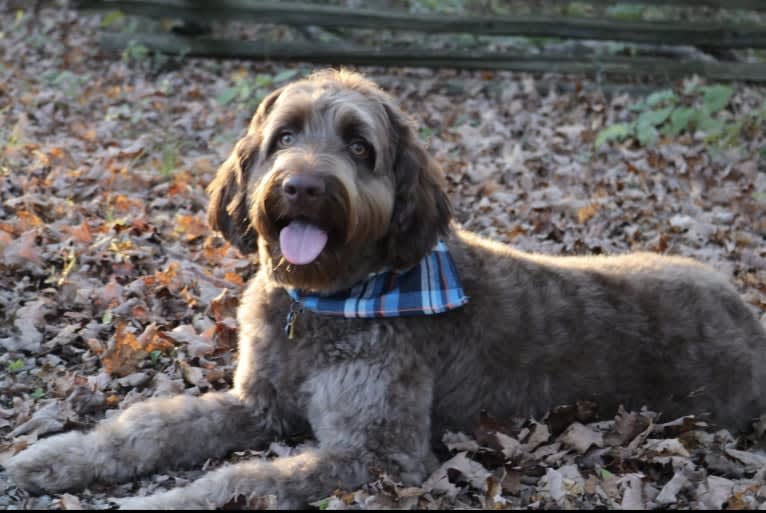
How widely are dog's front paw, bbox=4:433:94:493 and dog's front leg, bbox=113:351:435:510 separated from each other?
1.11 feet

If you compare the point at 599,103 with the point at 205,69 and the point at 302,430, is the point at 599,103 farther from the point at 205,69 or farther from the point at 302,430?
the point at 302,430

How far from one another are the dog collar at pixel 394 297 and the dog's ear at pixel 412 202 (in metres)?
0.11

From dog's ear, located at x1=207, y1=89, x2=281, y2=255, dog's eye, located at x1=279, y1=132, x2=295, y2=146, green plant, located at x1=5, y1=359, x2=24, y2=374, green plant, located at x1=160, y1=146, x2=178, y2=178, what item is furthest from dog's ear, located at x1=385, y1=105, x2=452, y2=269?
green plant, located at x1=160, y1=146, x2=178, y2=178

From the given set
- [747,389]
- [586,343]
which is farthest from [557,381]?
[747,389]

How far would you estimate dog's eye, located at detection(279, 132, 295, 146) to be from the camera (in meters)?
4.42

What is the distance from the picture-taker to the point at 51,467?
13.6 feet

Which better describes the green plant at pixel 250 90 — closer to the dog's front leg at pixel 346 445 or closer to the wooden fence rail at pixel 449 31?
the wooden fence rail at pixel 449 31

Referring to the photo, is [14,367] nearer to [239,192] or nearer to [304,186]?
[239,192]

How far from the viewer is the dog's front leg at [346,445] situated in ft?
12.9

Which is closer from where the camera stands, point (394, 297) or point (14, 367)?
point (394, 297)

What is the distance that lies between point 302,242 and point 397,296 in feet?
2.03

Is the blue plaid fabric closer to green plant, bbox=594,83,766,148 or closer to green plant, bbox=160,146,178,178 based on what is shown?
green plant, bbox=160,146,178,178

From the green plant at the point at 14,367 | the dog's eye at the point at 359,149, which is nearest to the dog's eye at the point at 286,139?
the dog's eye at the point at 359,149

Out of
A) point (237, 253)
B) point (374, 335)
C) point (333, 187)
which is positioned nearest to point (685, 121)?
point (237, 253)
